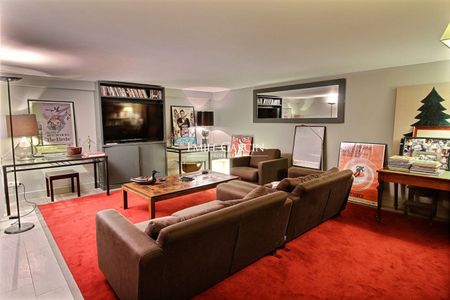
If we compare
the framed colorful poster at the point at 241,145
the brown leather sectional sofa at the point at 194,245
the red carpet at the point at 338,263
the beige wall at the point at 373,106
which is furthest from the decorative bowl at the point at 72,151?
the beige wall at the point at 373,106

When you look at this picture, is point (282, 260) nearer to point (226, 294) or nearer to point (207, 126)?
point (226, 294)

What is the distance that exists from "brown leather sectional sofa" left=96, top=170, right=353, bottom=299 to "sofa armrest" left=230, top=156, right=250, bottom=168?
8.45ft

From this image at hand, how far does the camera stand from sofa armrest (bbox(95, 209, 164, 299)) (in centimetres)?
155

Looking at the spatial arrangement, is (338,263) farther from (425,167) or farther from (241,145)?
(241,145)

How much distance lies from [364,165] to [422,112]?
111 cm

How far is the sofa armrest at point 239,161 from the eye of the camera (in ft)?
17.1

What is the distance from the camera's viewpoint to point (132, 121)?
555cm

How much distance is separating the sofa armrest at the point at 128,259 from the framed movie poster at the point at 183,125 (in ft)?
14.8

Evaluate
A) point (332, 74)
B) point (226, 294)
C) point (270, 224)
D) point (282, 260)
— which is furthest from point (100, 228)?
point (332, 74)

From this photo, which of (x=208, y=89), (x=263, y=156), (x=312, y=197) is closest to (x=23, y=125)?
(x=208, y=89)

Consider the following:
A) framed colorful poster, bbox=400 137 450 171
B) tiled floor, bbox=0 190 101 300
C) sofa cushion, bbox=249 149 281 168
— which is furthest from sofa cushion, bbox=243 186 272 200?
sofa cushion, bbox=249 149 281 168

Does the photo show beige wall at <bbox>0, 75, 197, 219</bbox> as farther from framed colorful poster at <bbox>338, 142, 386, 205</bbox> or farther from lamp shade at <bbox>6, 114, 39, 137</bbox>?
framed colorful poster at <bbox>338, 142, 386, 205</bbox>

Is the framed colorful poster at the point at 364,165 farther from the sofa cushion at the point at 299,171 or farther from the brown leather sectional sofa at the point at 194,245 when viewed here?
the brown leather sectional sofa at the point at 194,245

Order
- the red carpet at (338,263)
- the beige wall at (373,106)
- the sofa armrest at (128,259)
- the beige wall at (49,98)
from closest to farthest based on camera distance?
the sofa armrest at (128,259)
the red carpet at (338,263)
the beige wall at (373,106)
the beige wall at (49,98)
